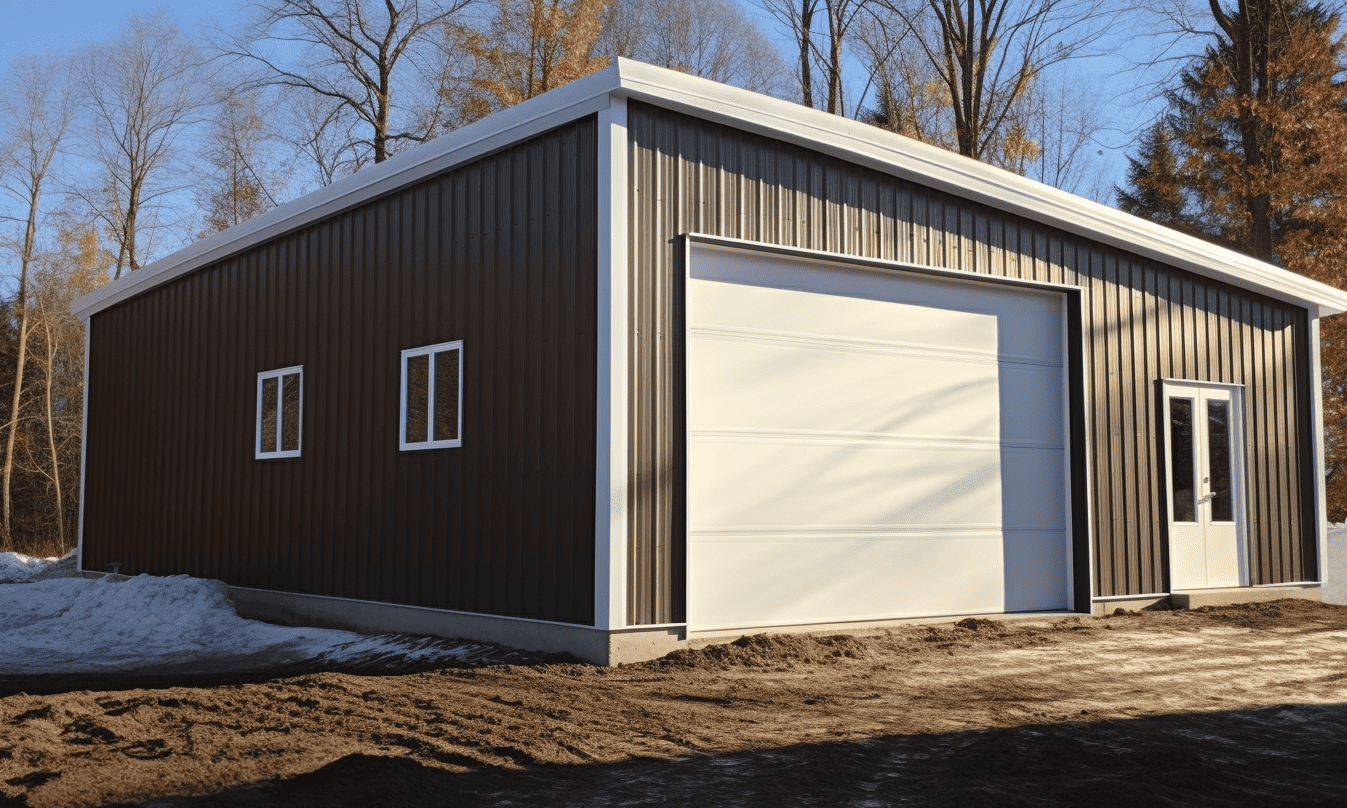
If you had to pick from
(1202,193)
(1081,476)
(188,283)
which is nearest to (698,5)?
(1202,193)

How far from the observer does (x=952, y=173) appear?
1042cm

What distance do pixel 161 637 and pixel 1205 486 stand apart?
36.4 feet

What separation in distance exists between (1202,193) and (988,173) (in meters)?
18.1

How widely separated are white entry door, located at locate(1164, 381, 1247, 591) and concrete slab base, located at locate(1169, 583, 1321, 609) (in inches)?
4.7

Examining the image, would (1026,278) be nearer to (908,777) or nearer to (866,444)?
(866,444)

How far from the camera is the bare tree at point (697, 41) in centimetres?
2630

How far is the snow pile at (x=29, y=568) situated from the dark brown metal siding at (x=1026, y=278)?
1275 centimetres

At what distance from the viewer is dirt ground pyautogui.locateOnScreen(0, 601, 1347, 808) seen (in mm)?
4656

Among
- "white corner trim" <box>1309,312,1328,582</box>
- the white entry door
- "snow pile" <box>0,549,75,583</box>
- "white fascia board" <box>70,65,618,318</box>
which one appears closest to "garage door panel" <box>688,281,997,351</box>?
"white fascia board" <box>70,65,618,318</box>

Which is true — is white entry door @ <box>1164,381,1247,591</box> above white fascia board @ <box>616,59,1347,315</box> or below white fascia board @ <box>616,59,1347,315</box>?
below

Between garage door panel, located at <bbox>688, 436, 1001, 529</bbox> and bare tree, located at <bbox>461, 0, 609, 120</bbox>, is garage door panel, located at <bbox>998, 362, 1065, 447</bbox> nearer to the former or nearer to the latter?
garage door panel, located at <bbox>688, 436, 1001, 529</bbox>

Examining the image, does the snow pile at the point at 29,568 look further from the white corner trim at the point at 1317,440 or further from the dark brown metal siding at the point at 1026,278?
the white corner trim at the point at 1317,440

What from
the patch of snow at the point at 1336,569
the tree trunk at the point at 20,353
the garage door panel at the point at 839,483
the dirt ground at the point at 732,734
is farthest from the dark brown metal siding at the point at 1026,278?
the tree trunk at the point at 20,353

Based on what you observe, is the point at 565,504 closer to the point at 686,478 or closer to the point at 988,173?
the point at 686,478
